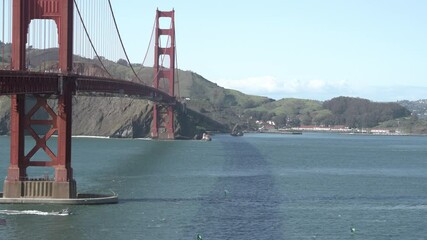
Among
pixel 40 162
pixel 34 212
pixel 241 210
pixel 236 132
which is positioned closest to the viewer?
pixel 34 212

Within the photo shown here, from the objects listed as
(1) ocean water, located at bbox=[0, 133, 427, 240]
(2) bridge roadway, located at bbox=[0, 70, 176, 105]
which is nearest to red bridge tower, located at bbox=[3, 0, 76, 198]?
(2) bridge roadway, located at bbox=[0, 70, 176, 105]

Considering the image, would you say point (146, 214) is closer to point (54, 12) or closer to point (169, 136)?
point (54, 12)

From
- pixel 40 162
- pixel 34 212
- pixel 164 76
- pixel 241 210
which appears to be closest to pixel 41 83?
pixel 40 162

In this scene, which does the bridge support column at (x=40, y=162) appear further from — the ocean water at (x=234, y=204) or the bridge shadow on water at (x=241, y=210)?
the bridge shadow on water at (x=241, y=210)

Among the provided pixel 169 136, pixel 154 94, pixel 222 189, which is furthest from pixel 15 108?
pixel 169 136

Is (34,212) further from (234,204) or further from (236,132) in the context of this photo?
(236,132)

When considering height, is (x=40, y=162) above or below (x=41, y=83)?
below
